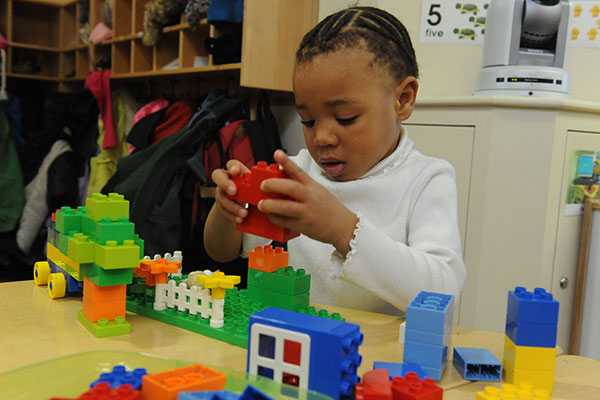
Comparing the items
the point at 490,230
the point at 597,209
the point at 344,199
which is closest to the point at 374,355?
the point at 344,199

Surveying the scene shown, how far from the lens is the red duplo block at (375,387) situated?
0.46 meters

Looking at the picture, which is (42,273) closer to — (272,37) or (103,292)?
(103,292)

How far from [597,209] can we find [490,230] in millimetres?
342

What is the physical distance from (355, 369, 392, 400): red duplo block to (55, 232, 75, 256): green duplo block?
43 centimetres

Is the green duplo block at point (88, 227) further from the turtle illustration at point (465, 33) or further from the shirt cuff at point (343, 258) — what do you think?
the turtle illustration at point (465, 33)

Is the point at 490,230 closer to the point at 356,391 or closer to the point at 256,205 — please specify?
the point at 256,205

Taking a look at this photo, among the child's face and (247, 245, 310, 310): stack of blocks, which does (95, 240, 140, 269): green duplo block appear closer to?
(247, 245, 310, 310): stack of blocks

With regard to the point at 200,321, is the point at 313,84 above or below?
above

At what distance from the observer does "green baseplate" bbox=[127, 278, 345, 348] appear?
2.13 feet

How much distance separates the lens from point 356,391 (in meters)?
0.48

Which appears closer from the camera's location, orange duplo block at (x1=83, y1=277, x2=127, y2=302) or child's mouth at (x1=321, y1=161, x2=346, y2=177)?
orange duplo block at (x1=83, y1=277, x2=127, y2=302)

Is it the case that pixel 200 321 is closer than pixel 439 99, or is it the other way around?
pixel 200 321

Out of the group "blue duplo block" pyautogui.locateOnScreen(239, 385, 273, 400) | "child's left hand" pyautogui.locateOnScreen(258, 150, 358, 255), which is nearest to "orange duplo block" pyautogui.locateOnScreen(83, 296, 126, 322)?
"child's left hand" pyautogui.locateOnScreen(258, 150, 358, 255)

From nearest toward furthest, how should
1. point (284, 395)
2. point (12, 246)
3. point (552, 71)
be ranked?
point (284, 395)
point (552, 71)
point (12, 246)
